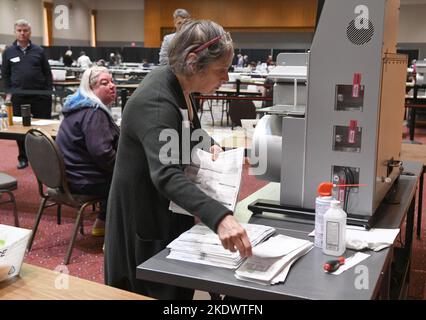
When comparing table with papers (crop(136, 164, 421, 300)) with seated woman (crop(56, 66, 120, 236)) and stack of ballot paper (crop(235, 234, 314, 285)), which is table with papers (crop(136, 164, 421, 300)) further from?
seated woman (crop(56, 66, 120, 236))

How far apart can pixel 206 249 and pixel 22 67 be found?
4.87 m

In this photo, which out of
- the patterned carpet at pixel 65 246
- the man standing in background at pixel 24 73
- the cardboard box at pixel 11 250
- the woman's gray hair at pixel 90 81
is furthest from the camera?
the man standing in background at pixel 24 73

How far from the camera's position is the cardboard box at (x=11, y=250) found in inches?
49.8

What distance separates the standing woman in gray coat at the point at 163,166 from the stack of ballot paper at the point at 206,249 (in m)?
0.08

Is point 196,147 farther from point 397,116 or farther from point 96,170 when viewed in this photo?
point 96,170

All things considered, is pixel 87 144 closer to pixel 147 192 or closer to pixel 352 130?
pixel 147 192

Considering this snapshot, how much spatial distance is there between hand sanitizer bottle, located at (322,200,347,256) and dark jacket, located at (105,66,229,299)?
0.32 m

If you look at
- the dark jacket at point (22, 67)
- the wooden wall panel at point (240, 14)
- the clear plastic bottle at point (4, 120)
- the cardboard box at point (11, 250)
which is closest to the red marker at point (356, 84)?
the cardboard box at point (11, 250)

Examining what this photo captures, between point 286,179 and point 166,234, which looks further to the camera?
point 286,179

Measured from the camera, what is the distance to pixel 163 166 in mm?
1320

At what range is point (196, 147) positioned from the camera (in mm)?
1617

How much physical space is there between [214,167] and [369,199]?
0.53 metres

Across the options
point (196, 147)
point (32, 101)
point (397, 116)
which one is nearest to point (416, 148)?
point (397, 116)

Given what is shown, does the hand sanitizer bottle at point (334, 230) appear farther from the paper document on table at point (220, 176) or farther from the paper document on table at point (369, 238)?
the paper document on table at point (220, 176)
